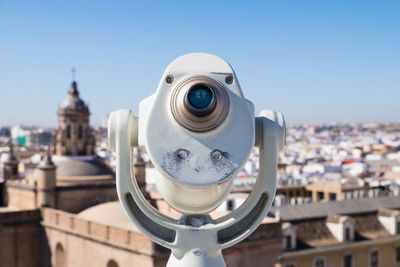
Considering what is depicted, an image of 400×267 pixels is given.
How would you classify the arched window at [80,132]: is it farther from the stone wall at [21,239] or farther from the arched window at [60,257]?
the arched window at [60,257]

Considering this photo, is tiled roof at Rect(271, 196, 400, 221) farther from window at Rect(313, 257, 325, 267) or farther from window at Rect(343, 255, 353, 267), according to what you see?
window at Rect(343, 255, 353, 267)

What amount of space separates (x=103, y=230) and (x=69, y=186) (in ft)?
20.1

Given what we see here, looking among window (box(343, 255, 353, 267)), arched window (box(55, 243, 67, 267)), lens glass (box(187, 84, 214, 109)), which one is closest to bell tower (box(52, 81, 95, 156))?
arched window (box(55, 243, 67, 267))

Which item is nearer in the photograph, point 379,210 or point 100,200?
point 100,200

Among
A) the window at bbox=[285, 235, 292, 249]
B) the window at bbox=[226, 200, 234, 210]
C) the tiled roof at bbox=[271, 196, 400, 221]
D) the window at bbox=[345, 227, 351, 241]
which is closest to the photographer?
the window at bbox=[285, 235, 292, 249]

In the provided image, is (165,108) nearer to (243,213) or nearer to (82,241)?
(243,213)

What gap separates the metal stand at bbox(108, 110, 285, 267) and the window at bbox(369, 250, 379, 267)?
27.5 meters

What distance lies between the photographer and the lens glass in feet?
13.9

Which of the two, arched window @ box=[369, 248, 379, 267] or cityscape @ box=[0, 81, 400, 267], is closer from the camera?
cityscape @ box=[0, 81, 400, 267]

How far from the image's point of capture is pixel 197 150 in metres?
4.34

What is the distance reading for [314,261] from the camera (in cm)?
2819

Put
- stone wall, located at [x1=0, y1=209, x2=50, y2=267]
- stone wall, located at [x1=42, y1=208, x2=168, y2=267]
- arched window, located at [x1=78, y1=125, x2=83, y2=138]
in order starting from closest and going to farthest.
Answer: stone wall, located at [x1=42, y1=208, x2=168, y2=267], stone wall, located at [x1=0, y1=209, x2=50, y2=267], arched window, located at [x1=78, y1=125, x2=83, y2=138]

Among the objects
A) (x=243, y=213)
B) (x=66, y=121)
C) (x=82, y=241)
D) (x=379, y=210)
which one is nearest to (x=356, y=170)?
(x=379, y=210)

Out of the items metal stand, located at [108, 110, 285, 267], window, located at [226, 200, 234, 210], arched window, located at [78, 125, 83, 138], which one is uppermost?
metal stand, located at [108, 110, 285, 267]
